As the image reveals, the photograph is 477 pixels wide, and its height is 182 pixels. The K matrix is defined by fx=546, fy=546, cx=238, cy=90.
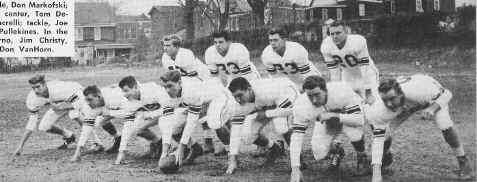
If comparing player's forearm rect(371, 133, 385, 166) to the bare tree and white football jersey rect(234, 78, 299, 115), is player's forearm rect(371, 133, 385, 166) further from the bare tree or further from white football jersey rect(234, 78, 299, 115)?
the bare tree

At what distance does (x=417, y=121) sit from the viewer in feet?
35.1

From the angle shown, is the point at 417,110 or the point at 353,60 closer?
the point at 417,110

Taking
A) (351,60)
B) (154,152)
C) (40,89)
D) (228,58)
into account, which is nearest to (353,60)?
(351,60)

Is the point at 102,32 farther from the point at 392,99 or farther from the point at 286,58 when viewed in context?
the point at 392,99

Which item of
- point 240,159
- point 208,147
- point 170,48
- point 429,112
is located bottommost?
point 240,159

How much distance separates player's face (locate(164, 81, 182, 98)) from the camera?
681cm

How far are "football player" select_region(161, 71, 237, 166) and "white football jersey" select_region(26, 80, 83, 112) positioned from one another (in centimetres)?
232

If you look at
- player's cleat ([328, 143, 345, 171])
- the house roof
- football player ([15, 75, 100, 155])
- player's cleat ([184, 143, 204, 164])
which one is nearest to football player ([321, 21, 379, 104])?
player's cleat ([328, 143, 345, 171])

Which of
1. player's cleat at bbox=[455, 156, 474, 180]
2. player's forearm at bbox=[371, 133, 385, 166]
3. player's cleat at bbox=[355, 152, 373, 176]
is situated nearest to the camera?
player's forearm at bbox=[371, 133, 385, 166]

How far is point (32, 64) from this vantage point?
86.1ft

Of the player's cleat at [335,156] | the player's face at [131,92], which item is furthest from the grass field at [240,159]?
the player's face at [131,92]

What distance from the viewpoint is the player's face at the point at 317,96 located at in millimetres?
5574

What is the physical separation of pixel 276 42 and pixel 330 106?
1.59 meters

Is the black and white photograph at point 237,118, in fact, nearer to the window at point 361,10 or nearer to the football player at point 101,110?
the football player at point 101,110
